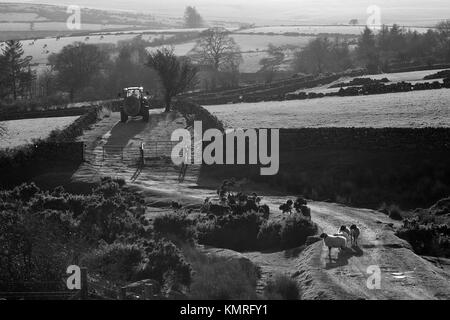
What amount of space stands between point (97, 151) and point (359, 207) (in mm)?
15500

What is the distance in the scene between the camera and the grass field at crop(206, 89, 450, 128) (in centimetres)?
4578

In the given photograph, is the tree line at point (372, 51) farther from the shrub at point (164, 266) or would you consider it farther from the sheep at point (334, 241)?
the shrub at point (164, 266)

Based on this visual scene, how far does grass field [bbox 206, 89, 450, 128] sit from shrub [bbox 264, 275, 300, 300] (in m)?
25.0

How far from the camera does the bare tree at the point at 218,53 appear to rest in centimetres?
10721

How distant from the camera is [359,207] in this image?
32.4m

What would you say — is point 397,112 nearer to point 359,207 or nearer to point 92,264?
point 359,207

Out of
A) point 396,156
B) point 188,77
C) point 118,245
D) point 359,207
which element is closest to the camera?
point 118,245

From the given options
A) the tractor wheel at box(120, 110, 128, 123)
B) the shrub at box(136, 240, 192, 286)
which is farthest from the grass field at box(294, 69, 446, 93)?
the shrub at box(136, 240, 192, 286)

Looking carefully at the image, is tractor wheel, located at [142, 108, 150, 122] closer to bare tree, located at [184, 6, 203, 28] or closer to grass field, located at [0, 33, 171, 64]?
grass field, located at [0, 33, 171, 64]

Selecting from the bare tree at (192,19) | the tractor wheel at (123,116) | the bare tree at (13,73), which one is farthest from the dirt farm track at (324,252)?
the bare tree at (192,19)

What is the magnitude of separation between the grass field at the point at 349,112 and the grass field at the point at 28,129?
10829 mm

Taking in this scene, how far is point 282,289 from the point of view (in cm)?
1808

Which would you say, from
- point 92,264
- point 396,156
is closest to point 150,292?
point 92,264

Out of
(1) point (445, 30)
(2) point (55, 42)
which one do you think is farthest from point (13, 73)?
(1) point (445, 30)
